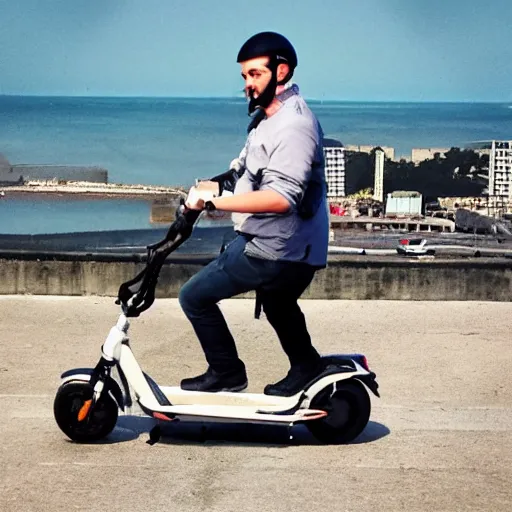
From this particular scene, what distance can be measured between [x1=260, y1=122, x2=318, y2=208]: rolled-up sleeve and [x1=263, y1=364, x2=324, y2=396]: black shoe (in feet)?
2.67

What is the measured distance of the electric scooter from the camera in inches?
263

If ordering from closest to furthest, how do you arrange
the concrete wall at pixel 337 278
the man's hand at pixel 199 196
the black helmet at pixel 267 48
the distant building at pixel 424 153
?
the man's hand at pixel 199 196 → the black helmet at pixel 267 48 → the concrete wall at pixel 337 278 → the distant building at pixel 424 153

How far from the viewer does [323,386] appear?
671 centimetres

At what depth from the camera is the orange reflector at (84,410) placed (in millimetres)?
6685

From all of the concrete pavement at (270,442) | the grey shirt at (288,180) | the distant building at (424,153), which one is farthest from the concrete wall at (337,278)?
the grey shirt at (288,180)

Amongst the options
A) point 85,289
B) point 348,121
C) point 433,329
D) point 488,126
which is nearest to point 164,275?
point 85,289

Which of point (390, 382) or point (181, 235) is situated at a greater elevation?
point (181, 235)

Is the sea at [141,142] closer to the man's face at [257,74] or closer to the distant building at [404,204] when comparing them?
Result: the distant building at [404,204]

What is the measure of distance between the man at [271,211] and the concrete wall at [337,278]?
16.6 feet

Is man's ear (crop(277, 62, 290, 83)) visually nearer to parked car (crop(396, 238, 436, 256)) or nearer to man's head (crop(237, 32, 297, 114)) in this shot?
man's head (crop(237, 32, 297, 114))

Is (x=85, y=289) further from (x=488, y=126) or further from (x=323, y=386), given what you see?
(x=488, y=126)

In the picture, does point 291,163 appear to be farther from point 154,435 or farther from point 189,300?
point 154,435

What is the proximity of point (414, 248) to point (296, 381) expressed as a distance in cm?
719

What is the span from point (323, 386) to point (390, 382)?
197 centimetres
